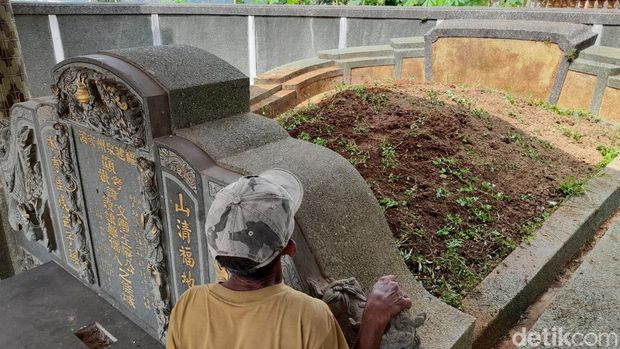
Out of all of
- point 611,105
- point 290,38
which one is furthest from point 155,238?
point 290,38

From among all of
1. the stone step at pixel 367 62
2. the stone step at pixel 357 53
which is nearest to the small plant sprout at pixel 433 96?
the stone step at pixel 367 62

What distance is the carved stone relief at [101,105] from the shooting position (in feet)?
7.41

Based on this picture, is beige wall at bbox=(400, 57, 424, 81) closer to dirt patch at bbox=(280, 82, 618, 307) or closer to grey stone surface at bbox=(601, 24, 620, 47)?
dirt patch at bbox=(280, 82, 618, 307)

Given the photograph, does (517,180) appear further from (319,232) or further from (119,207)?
(119,207)

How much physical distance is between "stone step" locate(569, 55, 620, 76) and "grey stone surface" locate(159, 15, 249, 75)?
18.6 feet

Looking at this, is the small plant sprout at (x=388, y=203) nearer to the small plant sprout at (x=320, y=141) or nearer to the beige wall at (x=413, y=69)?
the small plant sprout at (x=320, y=141)

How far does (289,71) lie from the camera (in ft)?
19.0

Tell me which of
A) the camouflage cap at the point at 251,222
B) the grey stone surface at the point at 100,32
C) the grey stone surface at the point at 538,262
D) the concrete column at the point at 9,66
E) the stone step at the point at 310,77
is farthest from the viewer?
the grey stone surface at the point at 100,32

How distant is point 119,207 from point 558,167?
140 inches

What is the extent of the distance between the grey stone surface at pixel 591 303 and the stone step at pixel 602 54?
318 cm

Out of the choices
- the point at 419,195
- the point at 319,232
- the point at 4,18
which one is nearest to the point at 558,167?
the point at 419,195

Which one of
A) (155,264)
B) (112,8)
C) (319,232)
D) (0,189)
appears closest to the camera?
(319,232)

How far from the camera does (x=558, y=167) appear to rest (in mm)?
3971

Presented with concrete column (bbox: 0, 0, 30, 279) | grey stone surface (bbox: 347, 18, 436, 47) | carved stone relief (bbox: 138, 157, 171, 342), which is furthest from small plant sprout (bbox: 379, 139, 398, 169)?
grey stone surface (bbox: 347, 18, 436, 47)
